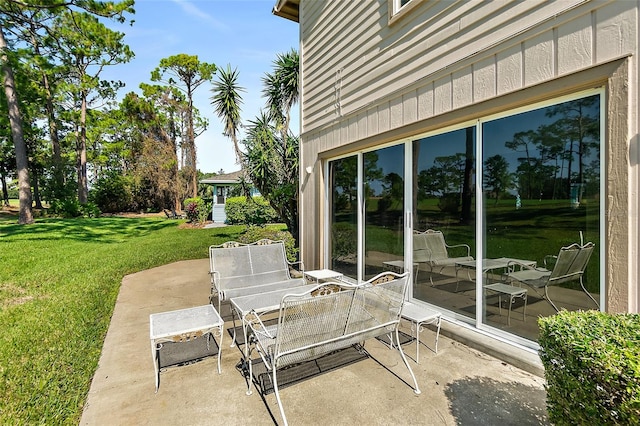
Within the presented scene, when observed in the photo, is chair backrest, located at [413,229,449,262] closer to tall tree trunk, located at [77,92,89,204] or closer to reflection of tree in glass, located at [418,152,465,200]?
reflection of tree in glass, located at [418,152,465,200]

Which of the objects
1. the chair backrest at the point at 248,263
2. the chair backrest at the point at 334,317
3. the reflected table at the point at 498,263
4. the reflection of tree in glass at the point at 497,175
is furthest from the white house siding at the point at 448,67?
the chair backrest at the point at 334,317

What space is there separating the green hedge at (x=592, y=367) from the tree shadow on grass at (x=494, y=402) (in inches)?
26.6

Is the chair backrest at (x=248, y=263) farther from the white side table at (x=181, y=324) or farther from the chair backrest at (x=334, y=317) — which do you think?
the chair backrest at (x=334, y=317)

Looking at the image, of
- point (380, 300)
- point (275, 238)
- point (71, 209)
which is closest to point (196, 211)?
point (71, 209)

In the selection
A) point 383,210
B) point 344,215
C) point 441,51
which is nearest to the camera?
point 441,51

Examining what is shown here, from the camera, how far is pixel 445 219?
12.4 ft

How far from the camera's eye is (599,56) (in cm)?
236

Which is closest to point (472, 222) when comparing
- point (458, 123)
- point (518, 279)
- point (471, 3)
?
point (518, 279)

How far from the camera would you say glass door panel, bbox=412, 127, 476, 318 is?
3.54 m

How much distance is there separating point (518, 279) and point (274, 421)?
2707mm

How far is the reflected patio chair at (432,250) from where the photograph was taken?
3834mm

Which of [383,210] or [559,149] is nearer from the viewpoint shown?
[559,149]

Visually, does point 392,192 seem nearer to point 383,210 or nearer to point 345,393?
point 383,210

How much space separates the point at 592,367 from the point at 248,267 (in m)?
4.20
